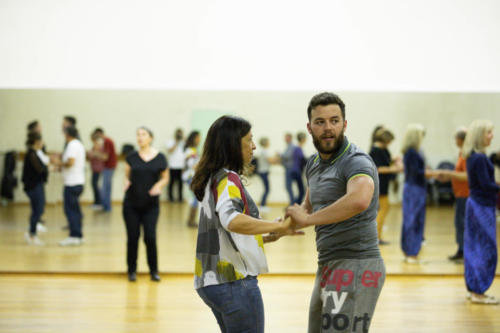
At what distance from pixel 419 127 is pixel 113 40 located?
3462 mm

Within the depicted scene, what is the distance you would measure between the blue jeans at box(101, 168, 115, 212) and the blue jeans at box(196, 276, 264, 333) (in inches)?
324

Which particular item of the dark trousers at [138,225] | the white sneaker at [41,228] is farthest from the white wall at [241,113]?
the dark trousers at [138,225]

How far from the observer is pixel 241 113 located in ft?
19.7

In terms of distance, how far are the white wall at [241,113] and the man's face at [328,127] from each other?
3.63 metres

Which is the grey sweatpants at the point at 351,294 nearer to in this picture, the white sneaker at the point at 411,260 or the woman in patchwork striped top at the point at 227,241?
the woman in patchwork striped top at the point at 227,241

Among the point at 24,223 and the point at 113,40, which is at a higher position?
the point at 113,40

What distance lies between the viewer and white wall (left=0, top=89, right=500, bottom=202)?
6.71 m

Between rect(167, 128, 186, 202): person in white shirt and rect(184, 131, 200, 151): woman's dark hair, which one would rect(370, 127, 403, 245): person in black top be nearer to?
rect(184, 131, 200, 151): woman's dark hair

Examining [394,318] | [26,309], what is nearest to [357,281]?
[394,318]

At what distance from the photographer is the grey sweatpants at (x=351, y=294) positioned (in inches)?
87.4

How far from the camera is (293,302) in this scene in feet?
15.7

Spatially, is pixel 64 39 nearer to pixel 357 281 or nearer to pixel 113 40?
pixel 113 40

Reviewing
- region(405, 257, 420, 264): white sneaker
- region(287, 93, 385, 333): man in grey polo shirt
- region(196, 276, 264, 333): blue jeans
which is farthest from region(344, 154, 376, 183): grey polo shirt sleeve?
region(405, 257, 420, 264): white sneaker

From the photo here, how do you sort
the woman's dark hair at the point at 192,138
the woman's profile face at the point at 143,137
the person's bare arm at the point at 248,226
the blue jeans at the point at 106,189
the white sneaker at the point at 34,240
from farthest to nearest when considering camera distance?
the blue jeans at the point at 106,189 → the woman's dark hair at the point at 192,138 → the white sneaker at the point at 34,240 → the woman's profile face at the point at 143,137 → the person's bare arm at the point at 248,226
